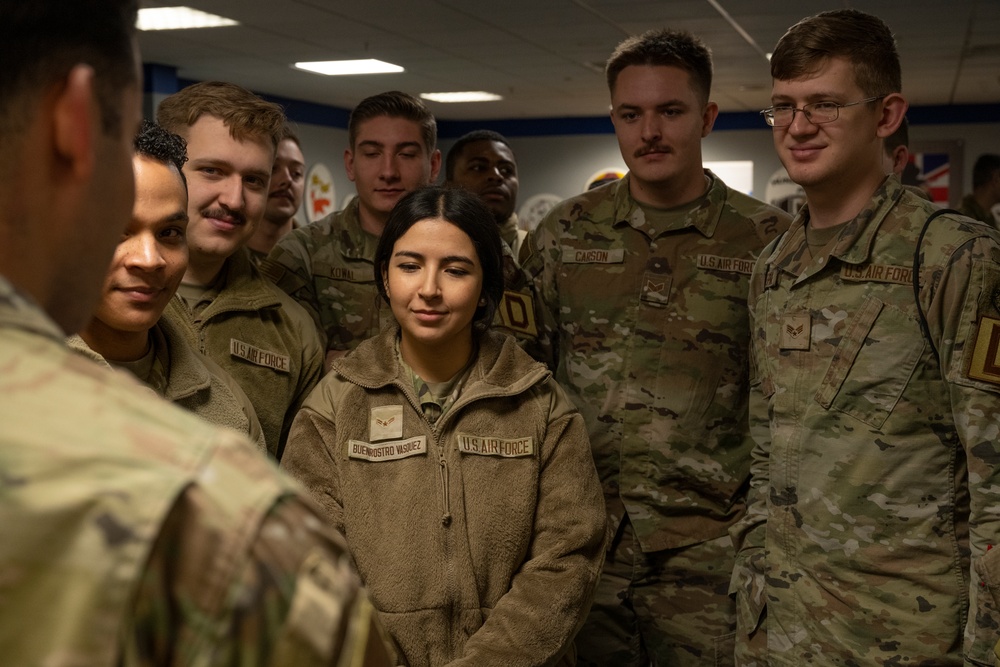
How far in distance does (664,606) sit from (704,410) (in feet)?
1.76

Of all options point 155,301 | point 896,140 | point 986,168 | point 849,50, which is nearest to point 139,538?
point 155,301

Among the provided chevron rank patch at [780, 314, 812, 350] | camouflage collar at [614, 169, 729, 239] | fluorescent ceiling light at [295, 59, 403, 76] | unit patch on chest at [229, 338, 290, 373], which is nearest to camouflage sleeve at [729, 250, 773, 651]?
chevron rank patch at [780, 314, 812, 350]

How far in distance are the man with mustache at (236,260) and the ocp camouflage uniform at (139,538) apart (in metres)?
1.61

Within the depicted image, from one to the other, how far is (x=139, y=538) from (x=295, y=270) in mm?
2387

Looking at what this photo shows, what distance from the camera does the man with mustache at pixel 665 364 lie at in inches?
100

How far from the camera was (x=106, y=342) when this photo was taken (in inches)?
64.7

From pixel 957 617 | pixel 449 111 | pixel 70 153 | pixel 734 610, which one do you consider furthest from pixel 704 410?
pixel 449 111

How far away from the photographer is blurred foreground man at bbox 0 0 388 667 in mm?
523

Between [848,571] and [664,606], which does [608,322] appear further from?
[848,571]

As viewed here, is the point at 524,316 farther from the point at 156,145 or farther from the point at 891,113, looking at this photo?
the point at 156,145

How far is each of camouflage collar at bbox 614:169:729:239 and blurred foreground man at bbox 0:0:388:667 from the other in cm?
213

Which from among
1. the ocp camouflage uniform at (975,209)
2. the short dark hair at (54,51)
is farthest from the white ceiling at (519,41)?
the short dark hair at (54,51)

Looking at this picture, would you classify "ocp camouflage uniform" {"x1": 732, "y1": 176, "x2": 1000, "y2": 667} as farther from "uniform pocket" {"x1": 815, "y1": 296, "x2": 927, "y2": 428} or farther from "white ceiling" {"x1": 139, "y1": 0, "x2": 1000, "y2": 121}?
"white ceiling" {"x1": 139, "y1": 0, "x2": 1000, "y2": 121}

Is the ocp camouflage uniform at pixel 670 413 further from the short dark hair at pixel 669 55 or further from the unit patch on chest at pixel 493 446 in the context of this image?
the unit patch on chest at pixel 493 446
